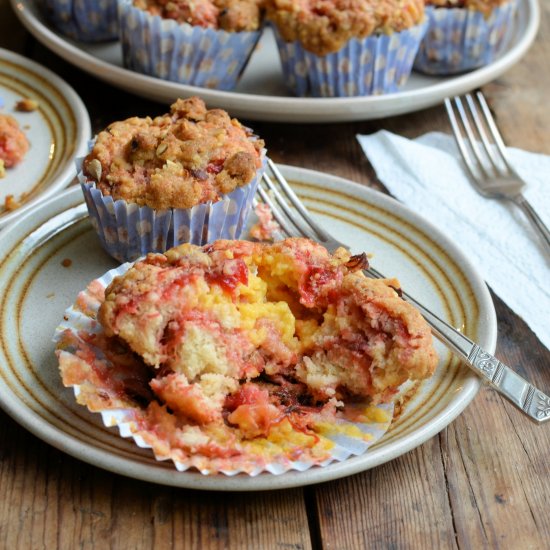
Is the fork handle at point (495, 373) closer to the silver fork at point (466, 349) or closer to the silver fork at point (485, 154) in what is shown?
the silver fork at point (466, 349)

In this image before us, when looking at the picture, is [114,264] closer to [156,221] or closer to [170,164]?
[156,221]

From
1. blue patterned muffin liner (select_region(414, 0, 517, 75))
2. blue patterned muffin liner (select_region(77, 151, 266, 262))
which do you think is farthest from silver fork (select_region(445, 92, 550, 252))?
blue patterned muffin liner (select_region(77, 151, 266, 262))

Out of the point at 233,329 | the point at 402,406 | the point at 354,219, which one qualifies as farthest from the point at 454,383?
the point at 354,219

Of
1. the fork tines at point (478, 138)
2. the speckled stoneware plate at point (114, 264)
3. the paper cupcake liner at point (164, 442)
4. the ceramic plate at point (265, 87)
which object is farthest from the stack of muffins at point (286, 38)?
the paper cupcake liner at point (164, 442)

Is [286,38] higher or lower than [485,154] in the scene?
higher

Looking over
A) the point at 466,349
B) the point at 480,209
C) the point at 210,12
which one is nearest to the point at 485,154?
the point at 480,209

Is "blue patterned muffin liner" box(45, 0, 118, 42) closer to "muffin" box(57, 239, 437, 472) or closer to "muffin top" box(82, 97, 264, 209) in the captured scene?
"muffin top" box(82, 97, 264, 209)

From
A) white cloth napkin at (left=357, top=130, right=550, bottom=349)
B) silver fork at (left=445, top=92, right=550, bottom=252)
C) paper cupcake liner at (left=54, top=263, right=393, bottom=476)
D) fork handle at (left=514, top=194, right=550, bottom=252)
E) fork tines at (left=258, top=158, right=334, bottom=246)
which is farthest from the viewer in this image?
silver fork at (left=445, top=92, right=550, bottom=252)

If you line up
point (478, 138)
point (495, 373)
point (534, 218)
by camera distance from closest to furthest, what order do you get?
1. point (495, 373)
2. point (534, 218)
3. point (478, 138)
